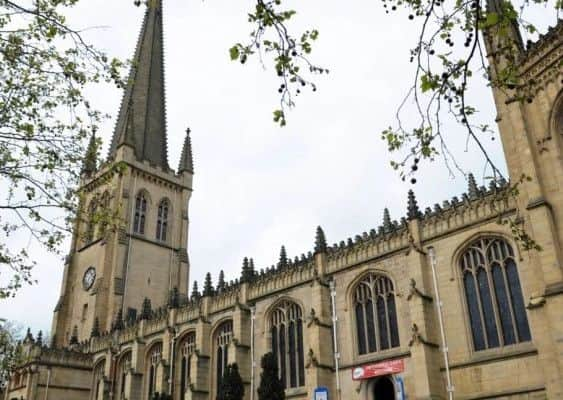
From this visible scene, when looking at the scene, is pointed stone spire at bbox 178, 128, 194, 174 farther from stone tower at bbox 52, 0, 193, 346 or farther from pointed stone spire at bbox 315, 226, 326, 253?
pointed stone spire at bbox 315, 226, 326, 253

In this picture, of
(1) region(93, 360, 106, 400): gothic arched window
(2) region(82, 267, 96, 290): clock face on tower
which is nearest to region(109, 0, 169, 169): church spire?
(2) region(82, 267, 96, 290): clock face on tower

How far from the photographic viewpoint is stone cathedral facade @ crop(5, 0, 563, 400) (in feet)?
66.8

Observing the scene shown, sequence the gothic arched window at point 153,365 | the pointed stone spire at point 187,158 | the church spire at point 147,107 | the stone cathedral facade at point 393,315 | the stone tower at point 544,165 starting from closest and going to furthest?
the stone tower at point 544,165, the stone cathedral facade at point 393,315, the gothic arched window at point 153,365, the church spire at point 147,107, the pointed stone spire at point 187,158

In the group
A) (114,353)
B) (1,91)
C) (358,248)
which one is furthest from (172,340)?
(1,91)

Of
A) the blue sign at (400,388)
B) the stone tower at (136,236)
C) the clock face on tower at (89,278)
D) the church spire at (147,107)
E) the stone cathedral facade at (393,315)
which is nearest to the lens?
the stone cathedral facade at (393,315)

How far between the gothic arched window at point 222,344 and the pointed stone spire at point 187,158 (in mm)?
28911

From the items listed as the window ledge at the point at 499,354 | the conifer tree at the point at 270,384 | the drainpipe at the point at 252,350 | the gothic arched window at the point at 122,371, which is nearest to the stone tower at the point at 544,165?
the window ledge at the point at 499,354

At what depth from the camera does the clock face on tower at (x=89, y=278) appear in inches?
1973

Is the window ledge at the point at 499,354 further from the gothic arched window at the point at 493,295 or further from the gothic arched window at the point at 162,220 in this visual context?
the gothic arched window at the point at 162,220

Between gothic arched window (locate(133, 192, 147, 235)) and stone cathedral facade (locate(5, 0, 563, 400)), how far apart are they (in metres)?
9.49

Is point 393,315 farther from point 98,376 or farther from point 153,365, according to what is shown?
point 98,376

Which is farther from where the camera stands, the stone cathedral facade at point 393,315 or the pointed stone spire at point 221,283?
the pointed stone spire at point 221,283

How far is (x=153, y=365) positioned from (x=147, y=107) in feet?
102

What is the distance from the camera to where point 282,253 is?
1340 inches
